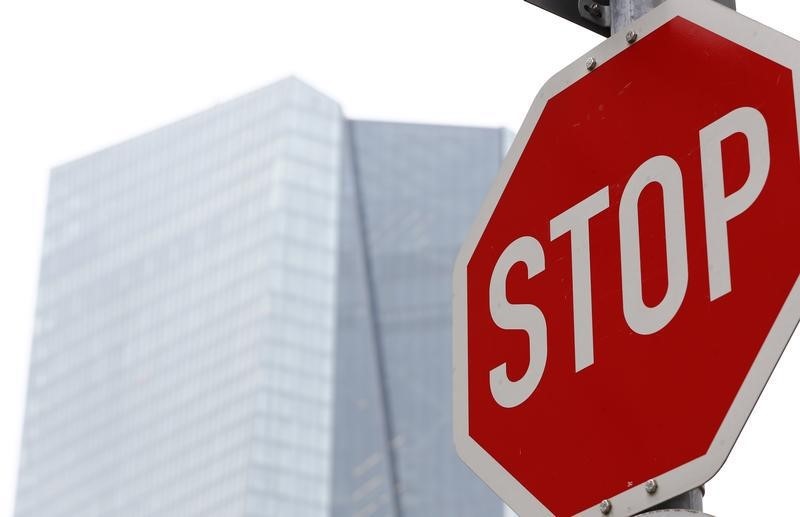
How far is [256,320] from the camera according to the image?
310 feet

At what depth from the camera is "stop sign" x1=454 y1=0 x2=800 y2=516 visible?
230 centimetres

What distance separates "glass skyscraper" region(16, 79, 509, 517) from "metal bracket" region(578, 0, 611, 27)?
8561cm

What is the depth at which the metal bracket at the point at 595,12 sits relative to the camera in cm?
301

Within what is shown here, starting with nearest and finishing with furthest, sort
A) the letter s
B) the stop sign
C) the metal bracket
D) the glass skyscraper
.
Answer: the stop sign < the letter s < the metal bracket < the glass skyscraper

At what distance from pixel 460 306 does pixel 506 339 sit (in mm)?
203

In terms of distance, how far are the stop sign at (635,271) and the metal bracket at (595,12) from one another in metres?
0.14

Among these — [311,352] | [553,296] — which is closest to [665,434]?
[553,296]

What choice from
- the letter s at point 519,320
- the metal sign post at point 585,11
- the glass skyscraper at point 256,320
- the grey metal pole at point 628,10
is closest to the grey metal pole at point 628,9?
the grey metal pole at point 628,10

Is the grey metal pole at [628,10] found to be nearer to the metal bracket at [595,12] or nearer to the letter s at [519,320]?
the metal bracket at [595,12]

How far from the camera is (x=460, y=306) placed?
2959 mm

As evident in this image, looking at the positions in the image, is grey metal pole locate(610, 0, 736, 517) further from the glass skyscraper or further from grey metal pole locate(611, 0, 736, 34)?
the glass skyscraper

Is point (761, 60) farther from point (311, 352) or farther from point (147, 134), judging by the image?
point (147, 134)

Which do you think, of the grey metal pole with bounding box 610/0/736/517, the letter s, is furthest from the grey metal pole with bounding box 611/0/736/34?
the letter s

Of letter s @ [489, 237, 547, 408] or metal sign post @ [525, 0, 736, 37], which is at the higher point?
metal sign post @ [525, 0, 736, 37]
